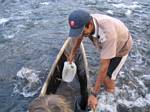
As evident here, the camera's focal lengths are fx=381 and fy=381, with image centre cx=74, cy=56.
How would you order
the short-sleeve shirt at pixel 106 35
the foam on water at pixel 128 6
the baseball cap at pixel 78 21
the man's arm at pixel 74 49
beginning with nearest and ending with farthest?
1. the baseball cap at pixel 78 21
2. the short-sleeve shirt at pixel 106 35
3. the man's arm at pixel 74 49
4. the foam on water at pixel 128 6

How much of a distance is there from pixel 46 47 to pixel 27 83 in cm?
161

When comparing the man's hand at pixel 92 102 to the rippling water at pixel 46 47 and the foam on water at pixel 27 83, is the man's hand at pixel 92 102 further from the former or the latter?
the foam on water at pixel 27 83

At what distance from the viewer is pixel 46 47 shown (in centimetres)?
950

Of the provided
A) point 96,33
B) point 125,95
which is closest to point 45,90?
point 96,33

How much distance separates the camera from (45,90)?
6785 mm

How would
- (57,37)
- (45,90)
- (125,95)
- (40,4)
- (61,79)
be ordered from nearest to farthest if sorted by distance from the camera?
1. (45,90)
2. (61,79)
3. (125,95)
4. (57,37)
5. (40,4)

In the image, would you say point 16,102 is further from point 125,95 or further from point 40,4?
point 40,4

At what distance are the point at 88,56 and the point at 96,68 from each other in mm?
→ 564

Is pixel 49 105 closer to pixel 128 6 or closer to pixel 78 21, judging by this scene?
pixel 78 21

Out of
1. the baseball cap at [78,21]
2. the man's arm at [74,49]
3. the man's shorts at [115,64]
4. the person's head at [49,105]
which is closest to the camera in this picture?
the person's head at [49,105]

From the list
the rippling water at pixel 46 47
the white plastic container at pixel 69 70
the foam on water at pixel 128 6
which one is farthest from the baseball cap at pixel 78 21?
the foam on water at pixel 128 6

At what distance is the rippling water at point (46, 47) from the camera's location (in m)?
7.84

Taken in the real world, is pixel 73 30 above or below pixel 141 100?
above

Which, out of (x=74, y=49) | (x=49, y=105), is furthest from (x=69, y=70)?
(x=49, y=105)
